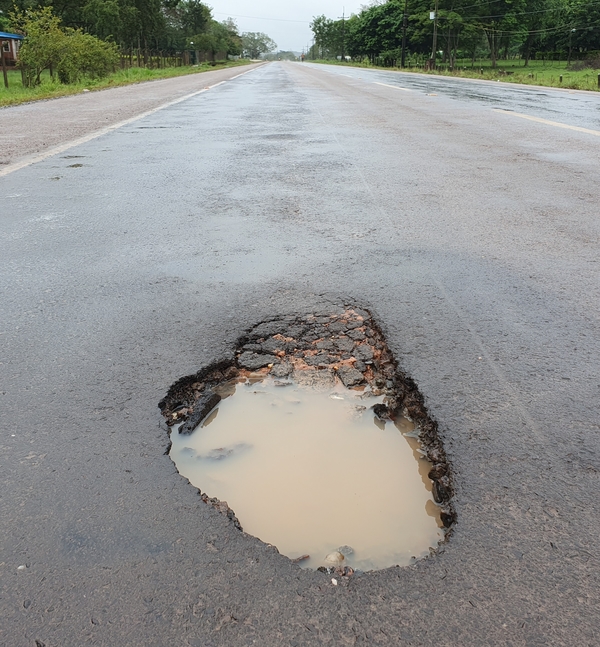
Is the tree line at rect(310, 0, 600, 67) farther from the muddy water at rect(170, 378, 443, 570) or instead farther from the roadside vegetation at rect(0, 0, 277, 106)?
the muddy water at rect(170, 378, 443, 570)

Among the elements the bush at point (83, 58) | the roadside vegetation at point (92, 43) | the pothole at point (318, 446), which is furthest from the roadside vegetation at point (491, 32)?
the pothole at point (318, 446)

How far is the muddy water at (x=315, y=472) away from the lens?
166 centimetres

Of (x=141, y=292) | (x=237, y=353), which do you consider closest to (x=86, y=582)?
(x=237, y=353)

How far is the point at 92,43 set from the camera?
27.5 m

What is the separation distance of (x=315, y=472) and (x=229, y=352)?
2.69 ft

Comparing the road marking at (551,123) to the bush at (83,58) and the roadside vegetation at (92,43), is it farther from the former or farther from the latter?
the bush at (83,58)

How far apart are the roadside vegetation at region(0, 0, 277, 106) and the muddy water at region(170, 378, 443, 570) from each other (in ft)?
55.8

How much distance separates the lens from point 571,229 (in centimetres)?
429

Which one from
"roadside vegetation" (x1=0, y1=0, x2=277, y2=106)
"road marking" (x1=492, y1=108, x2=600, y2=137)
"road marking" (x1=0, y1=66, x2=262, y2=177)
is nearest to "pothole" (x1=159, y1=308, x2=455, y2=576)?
"road marking" (x1=0, y1=66, x2=262, y2=177)

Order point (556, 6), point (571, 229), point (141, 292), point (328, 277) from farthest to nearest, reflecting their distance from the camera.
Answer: point (556, 6), point (571, 229), point (328, 277), point (141, 292)

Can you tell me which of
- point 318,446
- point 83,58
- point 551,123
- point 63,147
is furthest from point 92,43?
point 318,446

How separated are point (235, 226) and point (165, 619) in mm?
3418

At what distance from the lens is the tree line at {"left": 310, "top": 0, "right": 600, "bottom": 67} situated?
195 ft

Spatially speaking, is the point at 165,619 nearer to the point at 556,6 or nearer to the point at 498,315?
the point at 498,315
